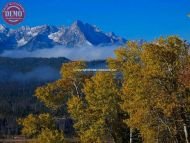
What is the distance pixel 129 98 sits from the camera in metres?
56.6

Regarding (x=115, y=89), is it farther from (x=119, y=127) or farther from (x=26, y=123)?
(x=26, y=123)

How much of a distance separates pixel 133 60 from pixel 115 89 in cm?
509

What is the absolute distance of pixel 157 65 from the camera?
52375 mm

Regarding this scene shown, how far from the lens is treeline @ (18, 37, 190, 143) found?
51812 mm

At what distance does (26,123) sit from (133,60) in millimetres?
19283

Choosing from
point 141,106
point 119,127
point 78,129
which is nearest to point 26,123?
point 78,129

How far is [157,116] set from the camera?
5356cm

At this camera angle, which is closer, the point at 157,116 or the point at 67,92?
the point at 157,116

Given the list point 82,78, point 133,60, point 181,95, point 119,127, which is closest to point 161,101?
point 181,95

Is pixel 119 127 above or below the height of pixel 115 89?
below

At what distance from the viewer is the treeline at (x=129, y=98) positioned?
5181 centimetres

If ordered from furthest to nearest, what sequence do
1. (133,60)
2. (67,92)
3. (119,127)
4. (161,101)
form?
(67,92), (119,127), (133,60), (161,101)

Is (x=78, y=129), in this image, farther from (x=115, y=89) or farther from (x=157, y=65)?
(x=157, y=65)

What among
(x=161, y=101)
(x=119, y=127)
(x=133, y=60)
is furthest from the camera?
(x=119, y=127)
